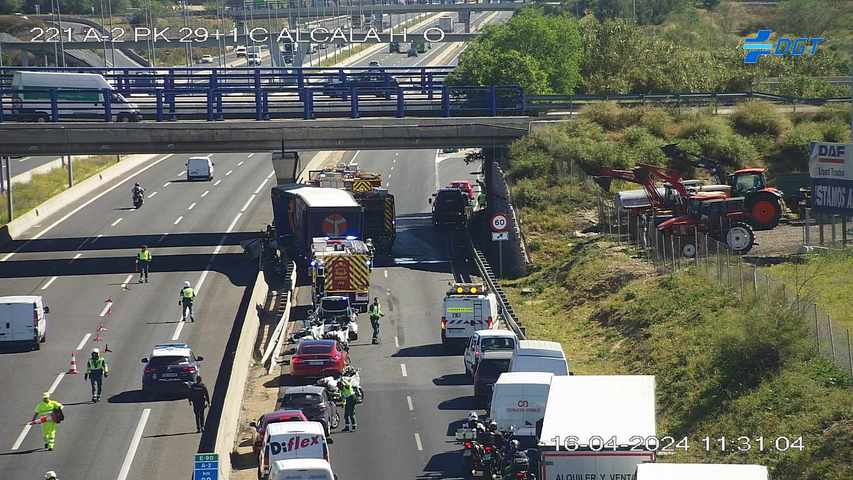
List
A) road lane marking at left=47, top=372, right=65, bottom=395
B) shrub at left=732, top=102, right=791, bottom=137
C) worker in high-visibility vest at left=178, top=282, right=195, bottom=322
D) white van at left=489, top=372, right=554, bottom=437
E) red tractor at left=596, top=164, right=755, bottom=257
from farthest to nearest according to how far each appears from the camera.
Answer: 1. shrub at left=732, top=102, right=791, bottom=137
2. worker in high-visibility vest at left=178, top=282, right=195, bottom=322
3. red tractor at left=596, top=164, right=755, bottom=257
4. road lane marking at left=47, top=372, right=65, bottom=395
5. white van at left=489, top=372, right=554, bottom=437

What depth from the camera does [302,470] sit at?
87.9 feet

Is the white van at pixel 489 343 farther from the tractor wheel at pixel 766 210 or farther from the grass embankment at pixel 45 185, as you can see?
the grass embankment at pixel 45 185

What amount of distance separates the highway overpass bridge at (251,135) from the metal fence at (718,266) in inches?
A: 311

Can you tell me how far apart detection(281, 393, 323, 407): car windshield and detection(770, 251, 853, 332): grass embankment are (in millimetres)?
13404

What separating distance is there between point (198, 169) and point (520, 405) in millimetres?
62072

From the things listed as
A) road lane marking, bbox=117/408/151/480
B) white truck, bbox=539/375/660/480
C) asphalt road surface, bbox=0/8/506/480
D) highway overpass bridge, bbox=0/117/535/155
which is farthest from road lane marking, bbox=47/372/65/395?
highway overpass bridge, bbox=0/117/535/155

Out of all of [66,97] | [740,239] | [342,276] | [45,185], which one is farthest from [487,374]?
[45,185]

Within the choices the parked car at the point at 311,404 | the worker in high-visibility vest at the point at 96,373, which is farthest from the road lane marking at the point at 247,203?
the parked car at the point at 311,404

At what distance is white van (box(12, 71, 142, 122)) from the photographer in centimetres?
6053

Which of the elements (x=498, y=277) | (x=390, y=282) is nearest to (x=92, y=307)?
(x=390, y=282)

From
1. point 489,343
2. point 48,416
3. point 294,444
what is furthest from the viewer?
point 489,343

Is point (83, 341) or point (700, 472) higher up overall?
point (700, 472)

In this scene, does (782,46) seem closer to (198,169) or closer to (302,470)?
(198,169)

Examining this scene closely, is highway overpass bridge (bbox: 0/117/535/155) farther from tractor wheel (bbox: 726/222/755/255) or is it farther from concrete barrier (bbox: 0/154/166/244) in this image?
tractor wheel (bbox: 726/222/755/255)
